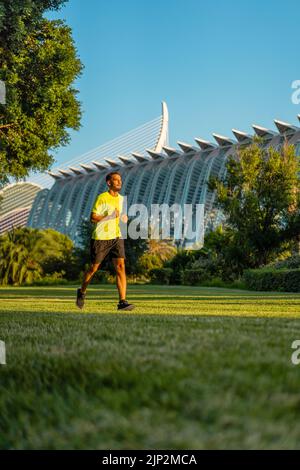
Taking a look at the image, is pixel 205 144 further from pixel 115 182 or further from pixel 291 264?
pixel 115 182

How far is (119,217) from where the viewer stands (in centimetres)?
1005

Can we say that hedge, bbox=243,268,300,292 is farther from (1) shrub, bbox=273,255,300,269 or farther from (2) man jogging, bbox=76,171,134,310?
(2) man jogging, bbox=76,171,134,310

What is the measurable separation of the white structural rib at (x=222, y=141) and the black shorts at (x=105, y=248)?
54486 millimetres

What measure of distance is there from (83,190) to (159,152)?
52.3 ft

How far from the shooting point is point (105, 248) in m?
10.1

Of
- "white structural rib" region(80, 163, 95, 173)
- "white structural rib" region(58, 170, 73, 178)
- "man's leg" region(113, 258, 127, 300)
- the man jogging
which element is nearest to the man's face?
the man jogging

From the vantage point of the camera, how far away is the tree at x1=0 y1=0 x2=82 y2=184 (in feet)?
54.1

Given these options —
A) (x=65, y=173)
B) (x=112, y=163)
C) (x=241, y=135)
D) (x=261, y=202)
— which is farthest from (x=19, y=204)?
(x=261, y=202)

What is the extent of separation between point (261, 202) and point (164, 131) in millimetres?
46345

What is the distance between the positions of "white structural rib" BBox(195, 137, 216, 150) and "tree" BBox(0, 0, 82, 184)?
4737 centimetres

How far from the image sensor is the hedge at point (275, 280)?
21391 millimetres
